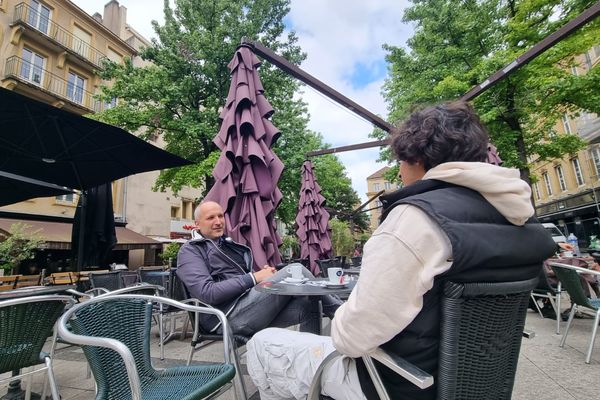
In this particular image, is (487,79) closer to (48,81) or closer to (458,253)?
(458,253)

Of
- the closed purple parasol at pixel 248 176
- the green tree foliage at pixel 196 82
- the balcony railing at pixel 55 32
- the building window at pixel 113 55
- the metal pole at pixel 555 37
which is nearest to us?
the closed purple parasol at pixel 248 176

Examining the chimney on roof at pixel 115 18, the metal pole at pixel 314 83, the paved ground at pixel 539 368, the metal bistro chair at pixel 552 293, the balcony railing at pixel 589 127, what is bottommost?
the paved ground at pixel 539 368

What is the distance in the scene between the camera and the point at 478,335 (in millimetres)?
1011

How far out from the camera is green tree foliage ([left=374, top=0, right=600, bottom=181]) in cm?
1007

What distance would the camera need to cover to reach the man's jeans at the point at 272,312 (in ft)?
7.21

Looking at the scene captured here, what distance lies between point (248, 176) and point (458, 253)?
2488mm

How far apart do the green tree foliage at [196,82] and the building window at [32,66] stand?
5.29 m

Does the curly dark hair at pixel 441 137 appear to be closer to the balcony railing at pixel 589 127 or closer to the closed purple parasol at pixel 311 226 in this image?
the closed purple parasol at pixel 311 226

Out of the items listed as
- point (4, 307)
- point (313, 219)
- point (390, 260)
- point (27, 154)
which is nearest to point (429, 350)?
point (390, 260)

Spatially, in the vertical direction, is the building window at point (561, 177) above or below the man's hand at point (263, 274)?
above

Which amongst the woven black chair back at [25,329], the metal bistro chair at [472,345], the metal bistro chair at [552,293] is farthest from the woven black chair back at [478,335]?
the metal bistro chair at [552,293]

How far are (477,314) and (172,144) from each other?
14.2 meters

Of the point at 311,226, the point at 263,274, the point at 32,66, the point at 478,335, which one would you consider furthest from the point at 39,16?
the point at 478,335

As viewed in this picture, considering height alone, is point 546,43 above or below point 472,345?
above
